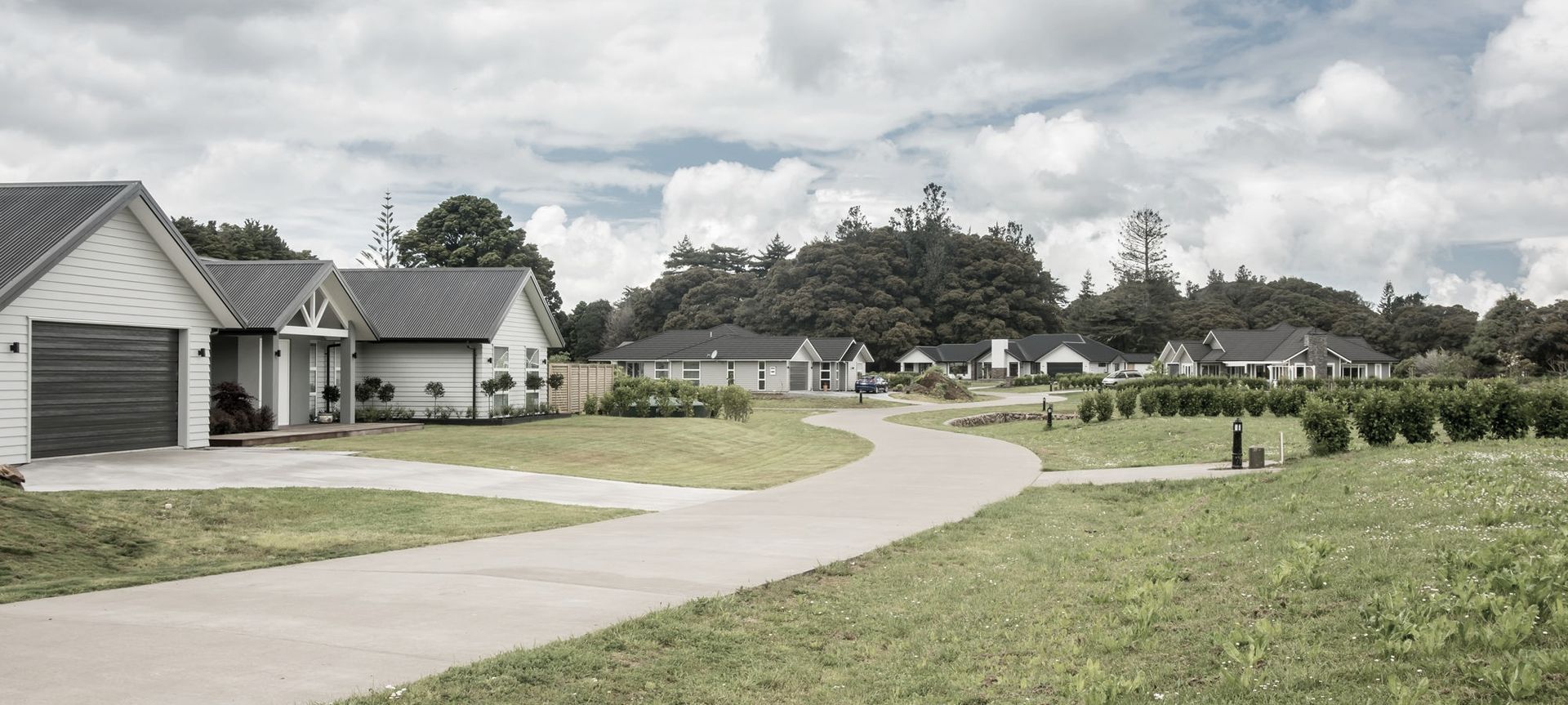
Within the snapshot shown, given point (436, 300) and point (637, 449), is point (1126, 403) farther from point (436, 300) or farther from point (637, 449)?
point (436, 300)

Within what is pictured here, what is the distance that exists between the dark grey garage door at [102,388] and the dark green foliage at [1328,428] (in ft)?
74.4

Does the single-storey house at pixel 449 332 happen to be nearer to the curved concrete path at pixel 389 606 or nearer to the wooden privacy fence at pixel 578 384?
the wooden privacy fence at pixel 578 384

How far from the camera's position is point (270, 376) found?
1011 inches

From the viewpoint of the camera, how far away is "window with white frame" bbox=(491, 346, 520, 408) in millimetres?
31200

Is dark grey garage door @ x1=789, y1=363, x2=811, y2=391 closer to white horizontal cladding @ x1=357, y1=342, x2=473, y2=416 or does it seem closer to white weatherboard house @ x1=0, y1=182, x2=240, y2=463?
white horizontal cladding @ x1=357, y1=342, x2=473, y2=416

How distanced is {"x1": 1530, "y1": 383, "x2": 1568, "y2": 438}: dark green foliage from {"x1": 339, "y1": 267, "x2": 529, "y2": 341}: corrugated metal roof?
25117 mm

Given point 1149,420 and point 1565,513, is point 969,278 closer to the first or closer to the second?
point 1149,420

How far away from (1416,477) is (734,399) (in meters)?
24.7

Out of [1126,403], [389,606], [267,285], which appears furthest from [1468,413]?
[267,285]

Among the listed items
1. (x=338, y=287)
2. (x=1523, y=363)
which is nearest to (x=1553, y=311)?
(x=1523, y=363)

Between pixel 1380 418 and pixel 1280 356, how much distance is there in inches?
2613

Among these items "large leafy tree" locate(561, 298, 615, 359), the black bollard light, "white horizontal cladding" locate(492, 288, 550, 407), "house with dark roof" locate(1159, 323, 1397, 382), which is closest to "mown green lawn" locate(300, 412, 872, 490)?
"white horizontal cladding" locate(492, 288, 550, 407)

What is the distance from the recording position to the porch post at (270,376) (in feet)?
83.4

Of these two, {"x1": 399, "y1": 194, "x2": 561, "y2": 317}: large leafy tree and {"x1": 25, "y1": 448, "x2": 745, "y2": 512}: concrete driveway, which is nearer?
{"x1": 25, "y1": 448, "x2": 745, "y2": 512}: concrete driveway
